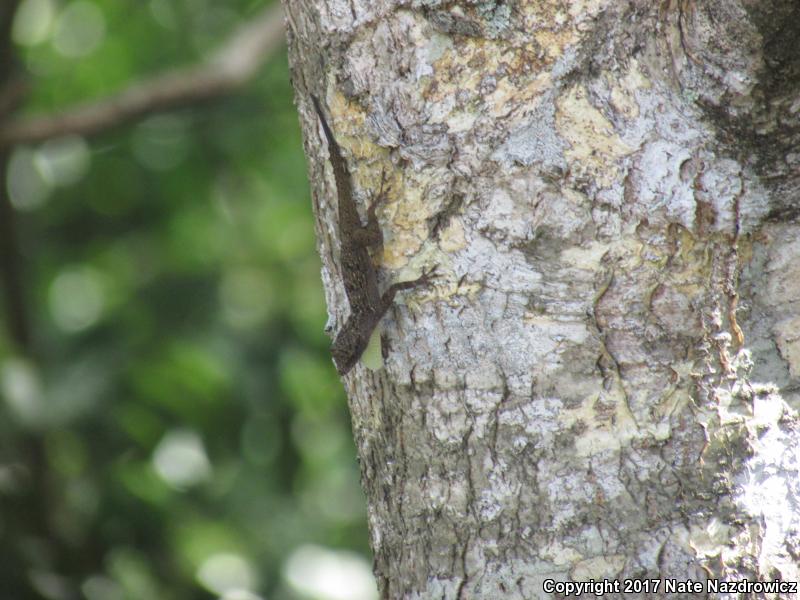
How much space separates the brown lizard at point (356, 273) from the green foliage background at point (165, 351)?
185cm

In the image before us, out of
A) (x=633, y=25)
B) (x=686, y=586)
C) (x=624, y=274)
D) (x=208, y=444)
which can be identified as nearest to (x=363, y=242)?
(x=624, y=274)

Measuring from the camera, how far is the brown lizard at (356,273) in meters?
1.56

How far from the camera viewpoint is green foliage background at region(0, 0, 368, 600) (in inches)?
138

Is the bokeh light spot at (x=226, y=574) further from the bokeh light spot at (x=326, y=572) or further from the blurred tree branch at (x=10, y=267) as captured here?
the blurred tree branch at (x=10, y=267)

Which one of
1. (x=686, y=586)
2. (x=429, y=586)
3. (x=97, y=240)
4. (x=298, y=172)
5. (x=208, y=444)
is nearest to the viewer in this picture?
(x=686, y=586)

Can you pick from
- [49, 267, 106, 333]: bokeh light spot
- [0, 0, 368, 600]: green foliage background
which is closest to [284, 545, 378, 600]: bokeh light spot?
[0, 0, 368, 600]: green foliage background

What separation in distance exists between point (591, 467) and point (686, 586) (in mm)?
245

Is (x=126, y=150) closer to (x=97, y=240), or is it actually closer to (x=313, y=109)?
(x=97, y=240)

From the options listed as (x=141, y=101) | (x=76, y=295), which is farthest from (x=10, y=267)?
(x=141, y=101)

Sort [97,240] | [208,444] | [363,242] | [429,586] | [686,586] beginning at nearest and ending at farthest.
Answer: [686,586], [429,586], [363,242], [208,444], [97,240]

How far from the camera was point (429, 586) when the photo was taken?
153 cm

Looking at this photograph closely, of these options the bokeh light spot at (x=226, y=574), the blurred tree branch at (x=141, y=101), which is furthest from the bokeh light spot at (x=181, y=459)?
the blurred tree branch at (x=141, y=101)

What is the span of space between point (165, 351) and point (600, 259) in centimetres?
261

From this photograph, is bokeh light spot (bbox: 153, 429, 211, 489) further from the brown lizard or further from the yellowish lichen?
the yellowish lichen
